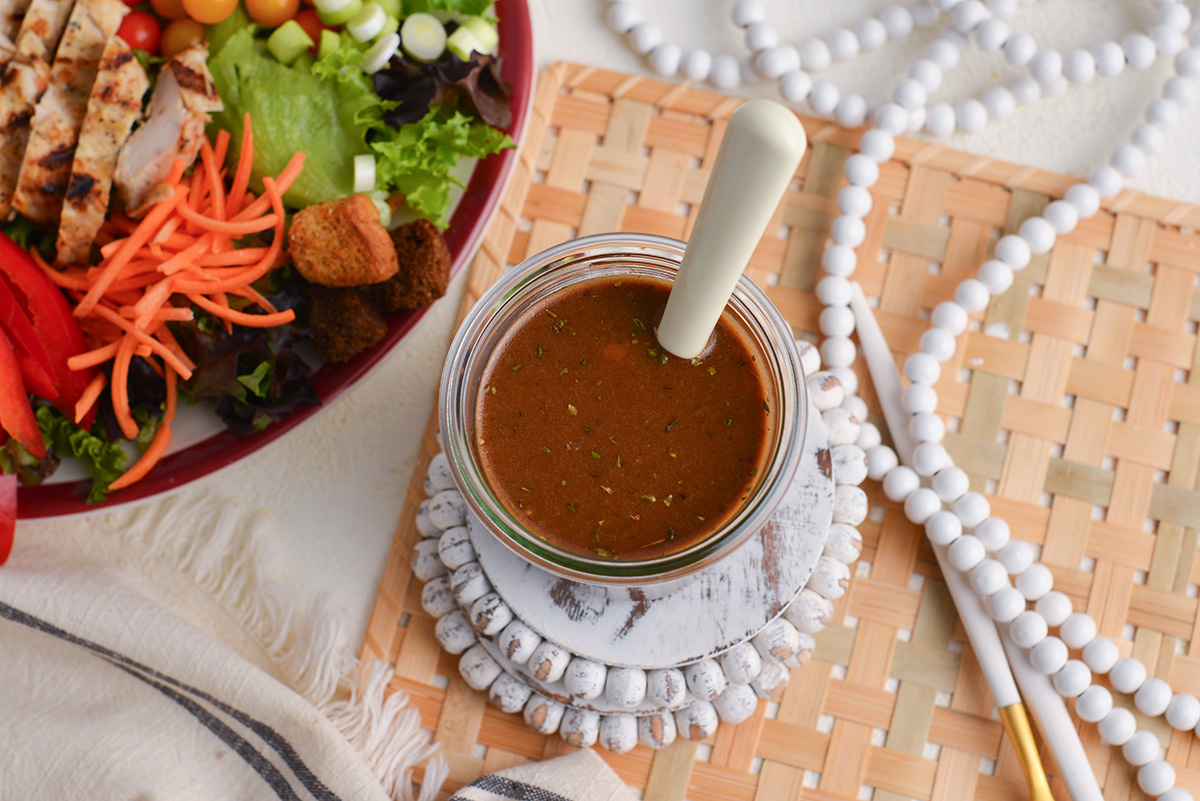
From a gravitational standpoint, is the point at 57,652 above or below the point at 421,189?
below

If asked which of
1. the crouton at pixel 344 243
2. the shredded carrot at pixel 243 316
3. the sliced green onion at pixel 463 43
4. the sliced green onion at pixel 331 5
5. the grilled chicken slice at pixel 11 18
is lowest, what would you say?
the shredded carrot at pixel 243 316

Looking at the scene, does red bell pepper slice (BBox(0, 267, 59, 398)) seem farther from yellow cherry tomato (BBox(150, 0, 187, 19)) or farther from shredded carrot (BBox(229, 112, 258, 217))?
yellow cherry tomato (BBox(150, 0, 187, 19))

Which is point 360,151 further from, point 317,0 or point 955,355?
point 955,355

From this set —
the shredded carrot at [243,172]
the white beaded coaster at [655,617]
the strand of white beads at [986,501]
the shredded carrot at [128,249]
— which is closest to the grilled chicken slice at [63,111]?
the shredded carrot at [128,249]

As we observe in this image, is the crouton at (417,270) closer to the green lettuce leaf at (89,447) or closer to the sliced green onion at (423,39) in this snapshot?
the sliced green onion at (423,39)

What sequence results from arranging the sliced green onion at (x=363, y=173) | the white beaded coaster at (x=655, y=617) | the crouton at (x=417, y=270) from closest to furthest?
the white beaded coaster at (x=655, y=617) < the crouton at (x=417, y=270) < the sliced green onion at (x=363, y=173)

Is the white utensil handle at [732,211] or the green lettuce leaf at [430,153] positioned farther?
the green lettuce leaf at [430,153]

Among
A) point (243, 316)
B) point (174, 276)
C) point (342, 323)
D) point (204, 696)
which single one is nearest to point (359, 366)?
point (342, 323)

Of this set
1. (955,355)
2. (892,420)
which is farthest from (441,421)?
(955,355)
